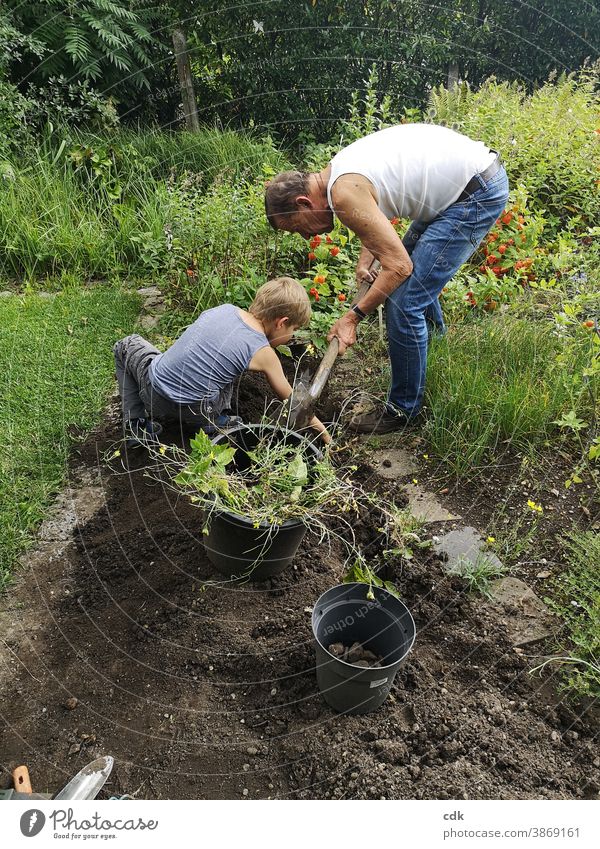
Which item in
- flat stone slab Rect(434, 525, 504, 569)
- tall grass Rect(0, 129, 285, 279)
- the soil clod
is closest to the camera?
the soil clod

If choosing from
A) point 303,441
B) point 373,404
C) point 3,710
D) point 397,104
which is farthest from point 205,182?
point 3,710

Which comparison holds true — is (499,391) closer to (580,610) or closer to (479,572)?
(479,572)

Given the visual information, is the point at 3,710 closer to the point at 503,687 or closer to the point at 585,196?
the point at 503,687

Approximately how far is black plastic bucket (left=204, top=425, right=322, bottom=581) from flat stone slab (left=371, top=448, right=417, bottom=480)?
1.99 feet

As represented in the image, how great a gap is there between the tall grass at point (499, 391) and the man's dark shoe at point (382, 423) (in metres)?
0.13

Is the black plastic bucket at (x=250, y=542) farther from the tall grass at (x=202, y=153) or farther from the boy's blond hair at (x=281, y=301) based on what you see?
the tall grass at (x=202, y=153)

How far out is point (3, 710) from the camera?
2137 mm

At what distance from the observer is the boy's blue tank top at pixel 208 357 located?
2.83 meters

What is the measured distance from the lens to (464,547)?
2734 millimetres

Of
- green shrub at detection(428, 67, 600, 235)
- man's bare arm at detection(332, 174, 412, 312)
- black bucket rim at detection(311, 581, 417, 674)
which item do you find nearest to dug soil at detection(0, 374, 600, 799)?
black bucket rim at detection(311, 581, 417, 674)

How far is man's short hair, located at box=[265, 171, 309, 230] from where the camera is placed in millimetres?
2742

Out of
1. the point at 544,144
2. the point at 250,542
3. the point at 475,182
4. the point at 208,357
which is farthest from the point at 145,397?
the point at 544,144

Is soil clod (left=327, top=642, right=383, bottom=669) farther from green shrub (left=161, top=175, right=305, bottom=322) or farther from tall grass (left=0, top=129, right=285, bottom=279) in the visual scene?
tall grass (left=0, top=129, right=285, bottom=279)

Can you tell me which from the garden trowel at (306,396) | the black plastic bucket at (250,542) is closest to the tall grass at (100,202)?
the garden trowel at (306,396)
